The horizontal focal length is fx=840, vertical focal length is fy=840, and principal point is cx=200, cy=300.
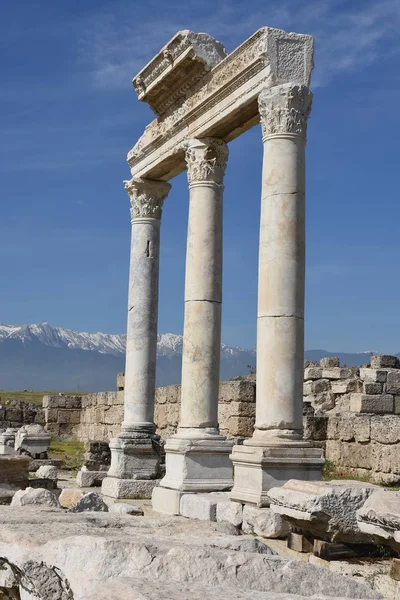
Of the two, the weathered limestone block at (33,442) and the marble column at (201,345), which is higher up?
the marble column at (201,345)

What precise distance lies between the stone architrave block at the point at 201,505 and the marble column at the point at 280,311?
2.00ft

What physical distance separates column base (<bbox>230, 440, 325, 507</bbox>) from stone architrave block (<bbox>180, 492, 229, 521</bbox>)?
61 centimetres

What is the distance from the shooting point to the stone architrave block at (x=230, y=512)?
11.5 metres

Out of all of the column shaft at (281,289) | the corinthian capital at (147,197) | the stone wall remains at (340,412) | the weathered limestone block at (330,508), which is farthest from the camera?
the corinthian capital at (147,197)

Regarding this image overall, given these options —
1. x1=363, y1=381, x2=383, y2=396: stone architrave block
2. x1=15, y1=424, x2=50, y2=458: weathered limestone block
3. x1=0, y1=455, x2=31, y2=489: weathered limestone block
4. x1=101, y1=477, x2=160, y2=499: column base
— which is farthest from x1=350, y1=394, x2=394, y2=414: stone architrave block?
x1=0, y1=455, x2=31, y2=489: weathered limestone block

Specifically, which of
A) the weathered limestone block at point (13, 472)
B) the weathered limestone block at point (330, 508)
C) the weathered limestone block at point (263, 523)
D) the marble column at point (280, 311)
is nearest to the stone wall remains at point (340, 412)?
the marble column at point (280, 311)

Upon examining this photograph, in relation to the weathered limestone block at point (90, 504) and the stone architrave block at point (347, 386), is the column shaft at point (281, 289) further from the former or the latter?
the stone architrave block at point (347, 386)

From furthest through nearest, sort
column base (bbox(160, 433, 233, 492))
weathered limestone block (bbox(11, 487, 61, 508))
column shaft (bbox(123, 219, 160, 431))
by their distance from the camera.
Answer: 1. column shaft (bbox(123, 219, 160, 431))
2. column base (bbox(160, 433, 233, 492))
3. weathered limestone block (bbox(11, 487, 61, 508))

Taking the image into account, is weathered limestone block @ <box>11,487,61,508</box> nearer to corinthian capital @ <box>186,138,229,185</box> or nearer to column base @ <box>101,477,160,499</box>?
column base @ <box>101,477,160,499</box>

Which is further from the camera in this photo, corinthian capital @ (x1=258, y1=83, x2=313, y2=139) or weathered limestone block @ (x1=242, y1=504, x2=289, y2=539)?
corinthian capital @ (x1=258, y1=83, x2=313, y2=139)

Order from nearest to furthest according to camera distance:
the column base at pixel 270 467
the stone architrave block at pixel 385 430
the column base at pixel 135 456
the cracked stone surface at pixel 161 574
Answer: the cracked stone surface at pixel 161 574 < the column base at pixel 270 467 < the column base at pixel 135 456 < the stone architrave block at pixel 385 430

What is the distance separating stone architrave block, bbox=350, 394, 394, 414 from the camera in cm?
2061

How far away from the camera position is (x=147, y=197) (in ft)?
59.4

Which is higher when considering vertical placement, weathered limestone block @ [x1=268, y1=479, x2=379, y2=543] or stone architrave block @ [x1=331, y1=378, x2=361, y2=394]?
stone architrave block @ [x1=331, y1=378, x2=361, y2=394]
